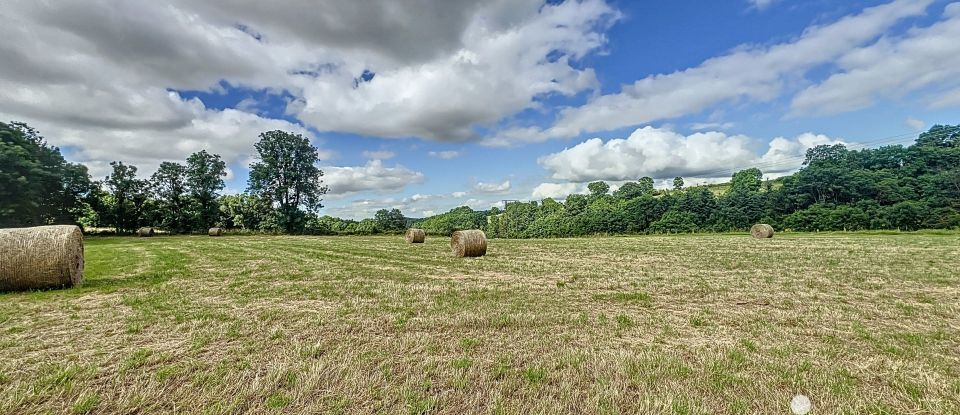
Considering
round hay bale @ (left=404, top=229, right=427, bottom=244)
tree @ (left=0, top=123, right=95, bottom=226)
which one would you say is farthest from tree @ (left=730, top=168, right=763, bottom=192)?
tree @ (left=0, top=123, right=95, bottom=226)

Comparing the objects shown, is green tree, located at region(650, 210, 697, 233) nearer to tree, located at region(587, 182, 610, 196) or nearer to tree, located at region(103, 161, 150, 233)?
tree, located at region(587, 182, 610, 196)

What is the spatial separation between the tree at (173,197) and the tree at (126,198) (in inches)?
71.3

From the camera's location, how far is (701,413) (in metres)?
3.55

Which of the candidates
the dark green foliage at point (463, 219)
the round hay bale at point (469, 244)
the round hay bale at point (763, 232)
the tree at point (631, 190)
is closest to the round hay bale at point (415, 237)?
the round hay bale at point (469, 244)

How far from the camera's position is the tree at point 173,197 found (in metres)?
57.5

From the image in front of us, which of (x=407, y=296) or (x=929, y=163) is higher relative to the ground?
(x=929, y=163)

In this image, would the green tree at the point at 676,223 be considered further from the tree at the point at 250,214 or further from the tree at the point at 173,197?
the tree at the point at 173,197

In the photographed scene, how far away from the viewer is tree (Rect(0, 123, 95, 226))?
3534 centimetres

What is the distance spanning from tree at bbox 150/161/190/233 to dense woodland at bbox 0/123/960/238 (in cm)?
13

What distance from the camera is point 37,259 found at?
9930mm

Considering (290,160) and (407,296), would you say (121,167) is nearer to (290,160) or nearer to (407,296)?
(290,160)

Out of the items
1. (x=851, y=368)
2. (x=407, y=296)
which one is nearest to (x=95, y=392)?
(x=407, y=296)

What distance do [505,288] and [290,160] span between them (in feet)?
A: 188

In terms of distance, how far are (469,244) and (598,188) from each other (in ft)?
337
